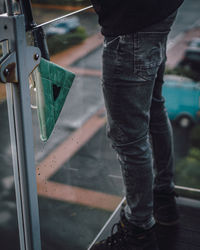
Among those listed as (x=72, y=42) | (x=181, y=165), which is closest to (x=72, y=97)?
(x=72, y=42)

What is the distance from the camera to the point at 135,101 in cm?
98

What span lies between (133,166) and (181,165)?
24.6 ft

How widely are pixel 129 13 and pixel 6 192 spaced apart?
516 mm

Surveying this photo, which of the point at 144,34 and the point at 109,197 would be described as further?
the point at 109,197

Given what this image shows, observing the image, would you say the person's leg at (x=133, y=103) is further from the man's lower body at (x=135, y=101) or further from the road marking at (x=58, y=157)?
the road marking at (x=58, y=157)

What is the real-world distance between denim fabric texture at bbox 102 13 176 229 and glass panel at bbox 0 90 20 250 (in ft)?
0.93

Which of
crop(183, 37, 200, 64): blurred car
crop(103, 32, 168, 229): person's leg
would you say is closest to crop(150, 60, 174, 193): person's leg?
crop(103, 32, 168, 229): person's leg

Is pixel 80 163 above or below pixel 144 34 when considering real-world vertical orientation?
below

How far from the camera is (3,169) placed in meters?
0.92

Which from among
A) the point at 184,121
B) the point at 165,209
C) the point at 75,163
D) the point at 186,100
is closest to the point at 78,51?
the point at 75,163

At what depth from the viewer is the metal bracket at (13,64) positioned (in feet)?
2.44

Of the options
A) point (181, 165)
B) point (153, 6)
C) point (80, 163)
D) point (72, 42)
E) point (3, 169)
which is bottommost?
point (181, 165)

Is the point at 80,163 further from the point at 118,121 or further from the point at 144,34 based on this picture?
the point at 144,34

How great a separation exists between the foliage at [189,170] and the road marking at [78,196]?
236 inches
